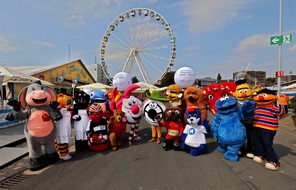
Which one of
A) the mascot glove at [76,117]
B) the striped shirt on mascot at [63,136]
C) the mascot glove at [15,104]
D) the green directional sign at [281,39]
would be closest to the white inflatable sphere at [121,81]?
the mascot glove at [76,117]

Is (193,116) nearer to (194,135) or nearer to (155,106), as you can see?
(194,135)

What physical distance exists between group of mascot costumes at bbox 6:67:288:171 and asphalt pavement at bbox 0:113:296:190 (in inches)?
9.2

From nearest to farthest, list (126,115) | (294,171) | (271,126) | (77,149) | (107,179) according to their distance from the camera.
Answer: (107,179), (294,171), (271,126), (77,149), (126,115)

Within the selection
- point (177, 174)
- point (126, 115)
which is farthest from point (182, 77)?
point (177, 174)

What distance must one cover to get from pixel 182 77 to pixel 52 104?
4.06 metres

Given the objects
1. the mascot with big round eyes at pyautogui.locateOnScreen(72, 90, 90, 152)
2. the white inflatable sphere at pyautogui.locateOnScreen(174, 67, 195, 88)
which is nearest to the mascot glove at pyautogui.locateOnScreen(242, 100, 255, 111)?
the white inflatable sphere at pyautogui.locateOnScreen(174, 67, 195, 88)

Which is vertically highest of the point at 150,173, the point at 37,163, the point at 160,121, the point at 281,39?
the point at 281,39

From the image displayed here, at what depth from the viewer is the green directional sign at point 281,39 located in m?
7.23

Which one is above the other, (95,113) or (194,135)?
(95,113)

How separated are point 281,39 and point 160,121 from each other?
6322mm

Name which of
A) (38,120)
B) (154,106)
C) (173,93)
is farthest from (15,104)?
(173,93)

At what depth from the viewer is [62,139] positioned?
4.04 m

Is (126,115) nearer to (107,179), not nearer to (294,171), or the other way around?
(107,179)

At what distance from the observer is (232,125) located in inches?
153
